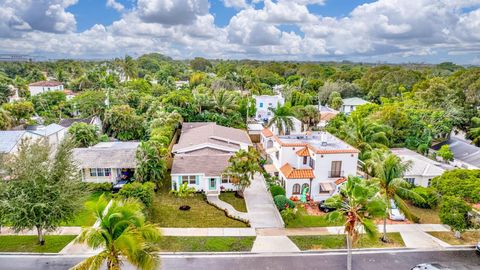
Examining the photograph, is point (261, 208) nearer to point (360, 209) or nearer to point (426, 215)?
point (360, 209)

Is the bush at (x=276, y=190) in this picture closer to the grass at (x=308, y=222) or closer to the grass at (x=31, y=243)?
the grass at (x=308, y=222)

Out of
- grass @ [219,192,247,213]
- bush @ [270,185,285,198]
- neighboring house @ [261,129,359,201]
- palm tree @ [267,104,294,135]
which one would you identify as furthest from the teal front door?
palm tree @ [267,104,294,135]

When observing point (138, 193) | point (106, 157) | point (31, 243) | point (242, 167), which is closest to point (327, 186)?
point (242, 167)

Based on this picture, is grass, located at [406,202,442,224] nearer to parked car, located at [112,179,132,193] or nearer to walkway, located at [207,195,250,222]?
walkway, located at [207,195,250,222]

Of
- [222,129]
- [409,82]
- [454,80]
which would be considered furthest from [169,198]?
[409,82]

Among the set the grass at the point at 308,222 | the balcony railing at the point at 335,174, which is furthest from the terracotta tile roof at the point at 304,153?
the grass at the point at 308,222

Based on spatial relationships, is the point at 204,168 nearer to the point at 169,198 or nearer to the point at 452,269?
the point at 169,198
